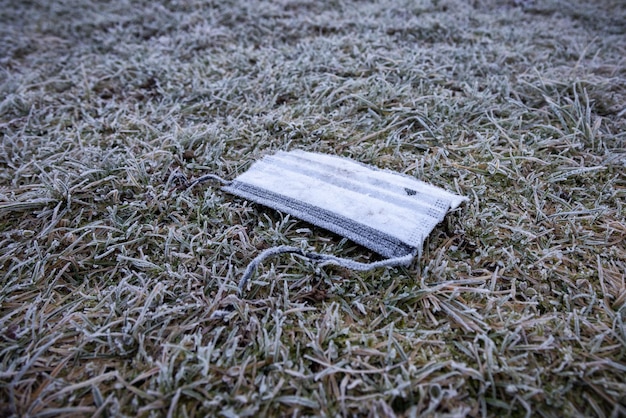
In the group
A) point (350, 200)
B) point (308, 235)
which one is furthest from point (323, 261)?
point (350, 200)

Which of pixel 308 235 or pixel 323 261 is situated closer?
pixel 323 261

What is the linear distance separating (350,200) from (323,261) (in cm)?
31

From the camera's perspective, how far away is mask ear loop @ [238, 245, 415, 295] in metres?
1.33

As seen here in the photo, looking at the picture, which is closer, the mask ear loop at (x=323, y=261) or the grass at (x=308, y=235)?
the grass at (x=308, y=235)

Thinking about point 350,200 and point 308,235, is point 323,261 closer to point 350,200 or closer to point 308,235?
point 308,235

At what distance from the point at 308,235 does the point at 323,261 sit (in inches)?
6.7

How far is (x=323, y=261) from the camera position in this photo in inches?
54.1

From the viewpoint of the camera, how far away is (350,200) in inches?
61.4

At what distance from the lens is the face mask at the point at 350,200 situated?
1.39 meters

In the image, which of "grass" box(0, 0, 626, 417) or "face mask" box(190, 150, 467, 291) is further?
"face mask" box(190, 150, 467, 291)

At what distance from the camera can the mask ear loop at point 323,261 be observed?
133 cm

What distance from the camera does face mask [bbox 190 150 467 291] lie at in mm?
1393

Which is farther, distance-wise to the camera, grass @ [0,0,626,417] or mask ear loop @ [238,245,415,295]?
mask ear loop @ [238,245,415,295]

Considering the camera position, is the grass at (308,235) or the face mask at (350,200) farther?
the face mask at (350,200)
